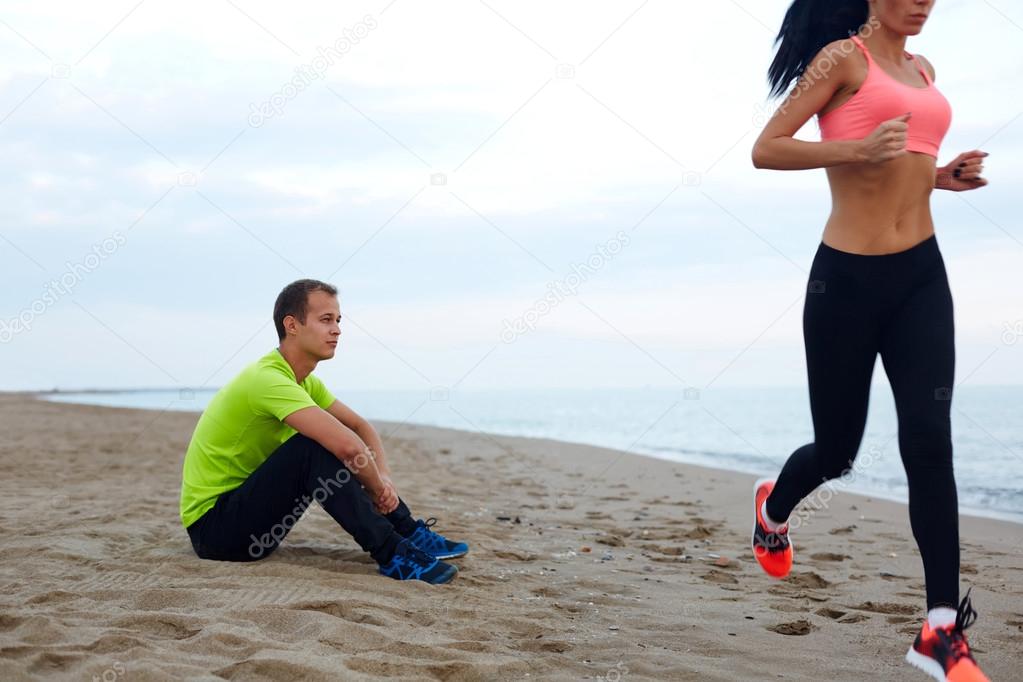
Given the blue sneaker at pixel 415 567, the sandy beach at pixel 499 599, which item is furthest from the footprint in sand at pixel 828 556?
the blue sneaker at pixel 415 567

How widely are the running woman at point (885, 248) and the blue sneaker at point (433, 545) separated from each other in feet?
6.08

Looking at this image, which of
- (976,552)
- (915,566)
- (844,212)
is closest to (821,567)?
(915,566)

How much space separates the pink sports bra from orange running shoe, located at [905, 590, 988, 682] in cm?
128

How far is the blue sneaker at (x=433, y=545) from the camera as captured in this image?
12.8 ft

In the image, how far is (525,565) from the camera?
418 centimetres

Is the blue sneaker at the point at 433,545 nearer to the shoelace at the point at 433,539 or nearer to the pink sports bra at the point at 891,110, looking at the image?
the shoelace at the point at 433,539

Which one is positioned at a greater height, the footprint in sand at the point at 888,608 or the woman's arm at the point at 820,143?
the woman's arm at the point at 820,143

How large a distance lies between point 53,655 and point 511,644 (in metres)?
1.33

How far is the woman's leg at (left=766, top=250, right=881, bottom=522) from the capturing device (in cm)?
259

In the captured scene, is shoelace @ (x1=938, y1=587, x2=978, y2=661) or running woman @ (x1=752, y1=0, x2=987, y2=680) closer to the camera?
shoelace @ (x1=938, y1=587, x2=978, y2=661)

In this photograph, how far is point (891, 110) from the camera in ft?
8.36

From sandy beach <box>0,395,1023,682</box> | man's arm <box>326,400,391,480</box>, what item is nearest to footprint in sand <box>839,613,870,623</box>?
sandy beach <box>0,395,1023,682</box>

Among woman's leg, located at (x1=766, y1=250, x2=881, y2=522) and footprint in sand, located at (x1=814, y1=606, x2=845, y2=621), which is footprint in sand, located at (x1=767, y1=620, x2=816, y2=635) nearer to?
footprint in sand, located at (x1=814, y1=606, x2=845, y2=621)

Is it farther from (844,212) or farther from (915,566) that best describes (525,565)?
(844,212)
